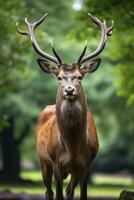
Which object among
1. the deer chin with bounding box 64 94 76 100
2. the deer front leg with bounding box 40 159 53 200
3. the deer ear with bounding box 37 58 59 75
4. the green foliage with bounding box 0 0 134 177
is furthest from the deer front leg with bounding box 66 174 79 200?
the green foliage with bounding box 0 0 134 177

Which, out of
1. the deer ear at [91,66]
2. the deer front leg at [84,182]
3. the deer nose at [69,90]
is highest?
the deer ear at [91,66]

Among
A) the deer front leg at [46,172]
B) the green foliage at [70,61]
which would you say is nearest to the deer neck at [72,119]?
the deer front leg at [46,172]

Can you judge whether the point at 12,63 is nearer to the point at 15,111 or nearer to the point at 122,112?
the point at 15,111

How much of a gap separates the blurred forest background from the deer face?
8.40 m

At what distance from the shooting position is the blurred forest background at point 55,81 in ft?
69.6

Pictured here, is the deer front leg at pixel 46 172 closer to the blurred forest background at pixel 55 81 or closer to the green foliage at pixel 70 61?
the blurred forest background at pixel 55 81

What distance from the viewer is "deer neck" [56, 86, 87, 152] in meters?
10.4

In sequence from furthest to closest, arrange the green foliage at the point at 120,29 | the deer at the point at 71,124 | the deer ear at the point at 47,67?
the green foliage at the point at 120,29 → the deer ear at the point at 47,67 → the deer at the point at 71,124

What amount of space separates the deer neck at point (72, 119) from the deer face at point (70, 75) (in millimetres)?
132

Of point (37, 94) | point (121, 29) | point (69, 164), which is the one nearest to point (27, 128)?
point (37, 94)

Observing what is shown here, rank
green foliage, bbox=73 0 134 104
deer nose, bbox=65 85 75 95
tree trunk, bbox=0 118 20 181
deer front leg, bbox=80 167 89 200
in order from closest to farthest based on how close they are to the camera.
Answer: deer nose, bbox=65 85 75 95 → deer front leg, bbox=80 167 89 200 → green foliage, bbox=73 0 134 104 → tree trunk, bbox=0 118 20 181

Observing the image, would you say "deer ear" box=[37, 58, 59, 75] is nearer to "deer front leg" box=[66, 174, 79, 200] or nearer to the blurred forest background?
"deer front leg" box=[66, 174, 79, 200]

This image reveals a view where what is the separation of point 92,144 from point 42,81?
24.4m

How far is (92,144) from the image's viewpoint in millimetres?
11180
